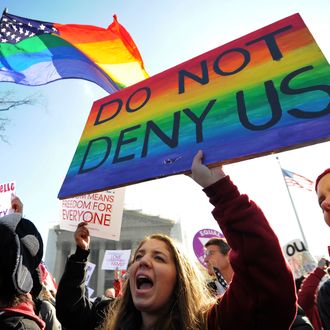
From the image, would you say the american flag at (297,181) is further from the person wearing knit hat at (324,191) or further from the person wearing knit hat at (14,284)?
the person wearing knit hat at (14,284)

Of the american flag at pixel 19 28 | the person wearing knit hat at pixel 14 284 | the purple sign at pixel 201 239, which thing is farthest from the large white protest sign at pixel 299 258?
the american flag at pixel 19 28

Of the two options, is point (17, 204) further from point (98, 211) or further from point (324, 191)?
point (324, 191)

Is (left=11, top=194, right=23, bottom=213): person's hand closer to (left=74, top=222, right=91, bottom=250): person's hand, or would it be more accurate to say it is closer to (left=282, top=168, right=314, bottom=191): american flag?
(left=74, top=222, right=91, bottom=250): person's hand

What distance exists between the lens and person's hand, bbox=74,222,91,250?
7.60ft

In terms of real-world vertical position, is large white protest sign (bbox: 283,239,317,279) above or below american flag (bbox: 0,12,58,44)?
below

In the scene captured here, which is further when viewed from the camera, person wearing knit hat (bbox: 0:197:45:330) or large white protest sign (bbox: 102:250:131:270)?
large white protest sign (bbox: 102:250:131:270)

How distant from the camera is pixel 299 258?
5.92m

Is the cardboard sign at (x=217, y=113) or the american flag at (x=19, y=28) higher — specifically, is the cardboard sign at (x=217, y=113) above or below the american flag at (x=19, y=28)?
below

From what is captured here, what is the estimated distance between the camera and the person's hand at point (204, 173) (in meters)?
1.43

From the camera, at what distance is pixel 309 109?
1538mm

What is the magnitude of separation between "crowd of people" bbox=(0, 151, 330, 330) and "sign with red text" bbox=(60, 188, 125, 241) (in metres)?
1.15

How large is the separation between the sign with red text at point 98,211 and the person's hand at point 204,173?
2270 mm

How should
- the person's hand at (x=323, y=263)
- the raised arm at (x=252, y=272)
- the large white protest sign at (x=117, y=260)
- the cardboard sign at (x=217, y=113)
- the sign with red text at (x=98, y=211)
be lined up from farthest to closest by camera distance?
the large white protest sign at (x=117, y=260)
the sign with red text at (x=98, y=211)
the person's hand at (x=323, y=263)
the cardboard sign at (x=217, y=113)
the raised arm at (x=252, y=272)

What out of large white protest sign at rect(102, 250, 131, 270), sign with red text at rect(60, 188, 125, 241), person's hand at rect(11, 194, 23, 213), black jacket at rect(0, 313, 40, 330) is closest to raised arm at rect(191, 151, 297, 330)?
black jacket at rect(0, 313, 40, 330)
